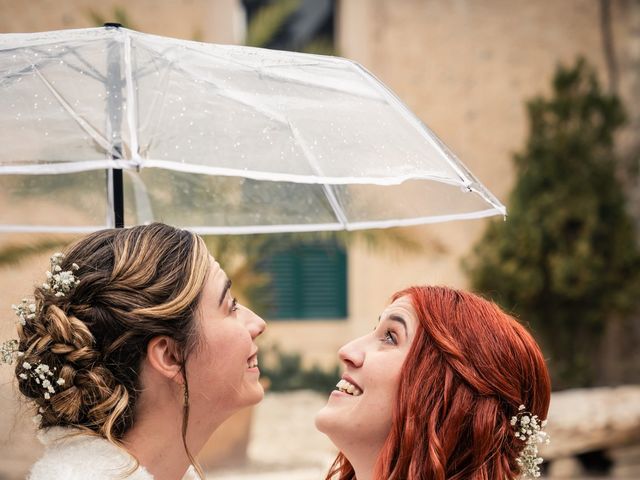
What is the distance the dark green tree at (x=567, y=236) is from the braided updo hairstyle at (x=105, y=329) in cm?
692

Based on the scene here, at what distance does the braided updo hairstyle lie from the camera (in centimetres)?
205

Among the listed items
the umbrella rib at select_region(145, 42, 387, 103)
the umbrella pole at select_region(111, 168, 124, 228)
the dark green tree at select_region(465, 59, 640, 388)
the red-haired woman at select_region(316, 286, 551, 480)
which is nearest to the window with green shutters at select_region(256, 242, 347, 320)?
the dark green tree at select_region(465, 59, 640, 388)

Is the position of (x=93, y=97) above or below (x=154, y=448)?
above

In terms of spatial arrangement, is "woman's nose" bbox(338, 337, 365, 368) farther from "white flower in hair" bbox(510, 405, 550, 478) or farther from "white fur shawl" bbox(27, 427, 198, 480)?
"white fur shawl" bbox(27, 427, 198, 480)

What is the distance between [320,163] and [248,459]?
5.69 metres

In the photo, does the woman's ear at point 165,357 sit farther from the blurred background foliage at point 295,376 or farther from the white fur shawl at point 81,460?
the blurred background foliage at point 295,376

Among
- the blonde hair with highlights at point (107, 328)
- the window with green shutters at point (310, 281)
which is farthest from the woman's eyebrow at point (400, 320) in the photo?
the window with green shutters at point (310, 281)

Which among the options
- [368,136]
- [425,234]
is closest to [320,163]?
[368,136]

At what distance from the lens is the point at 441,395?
86.5 inches

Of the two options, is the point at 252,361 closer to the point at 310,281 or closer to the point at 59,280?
the point at 59,280

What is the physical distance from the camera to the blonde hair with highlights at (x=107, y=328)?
205 cm

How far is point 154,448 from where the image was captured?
84.7 inches

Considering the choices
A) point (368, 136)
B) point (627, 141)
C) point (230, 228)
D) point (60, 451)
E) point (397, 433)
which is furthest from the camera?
point (627, 141)

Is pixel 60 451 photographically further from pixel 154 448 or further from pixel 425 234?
pixel 425 234
